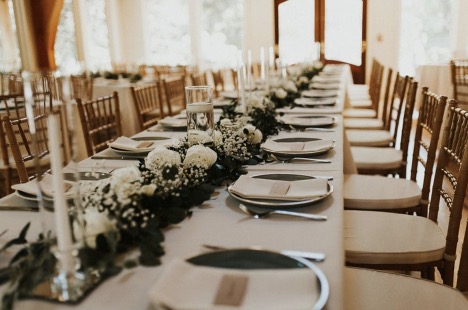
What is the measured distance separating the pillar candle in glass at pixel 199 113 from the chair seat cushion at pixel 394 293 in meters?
0.63

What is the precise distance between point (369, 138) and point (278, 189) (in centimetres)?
232

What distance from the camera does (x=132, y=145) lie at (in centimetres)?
193

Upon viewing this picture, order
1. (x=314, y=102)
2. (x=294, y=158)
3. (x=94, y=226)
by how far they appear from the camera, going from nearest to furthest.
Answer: (x=94, y=226)
(x=294, y=158)
(x=314, y=102)

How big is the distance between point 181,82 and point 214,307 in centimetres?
439

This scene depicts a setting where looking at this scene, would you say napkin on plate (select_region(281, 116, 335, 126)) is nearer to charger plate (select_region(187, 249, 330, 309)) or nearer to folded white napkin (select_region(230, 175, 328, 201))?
folded white napkin (select_region(230, 175, 328, 201))

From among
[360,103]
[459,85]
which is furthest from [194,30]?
[459,85]

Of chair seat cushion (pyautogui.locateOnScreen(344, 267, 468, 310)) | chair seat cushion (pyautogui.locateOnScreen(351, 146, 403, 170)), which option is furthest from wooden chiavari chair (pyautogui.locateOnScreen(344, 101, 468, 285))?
chair seat cushion (pyautogui.locateOnScreen(351, 146, 403, 170))

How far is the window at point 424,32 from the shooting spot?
9.18m

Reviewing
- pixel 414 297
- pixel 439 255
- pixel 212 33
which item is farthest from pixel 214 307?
pixel 212 33

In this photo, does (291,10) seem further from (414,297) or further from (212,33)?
(414,297)

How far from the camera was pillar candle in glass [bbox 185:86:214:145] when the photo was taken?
1598 millimetres

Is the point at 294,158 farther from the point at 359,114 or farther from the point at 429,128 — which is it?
the point at 359,114

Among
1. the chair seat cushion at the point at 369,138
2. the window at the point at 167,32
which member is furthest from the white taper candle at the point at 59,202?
the window at the point at 167,32

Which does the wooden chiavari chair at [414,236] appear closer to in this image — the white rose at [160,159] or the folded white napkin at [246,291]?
the white rose at [160,159]
